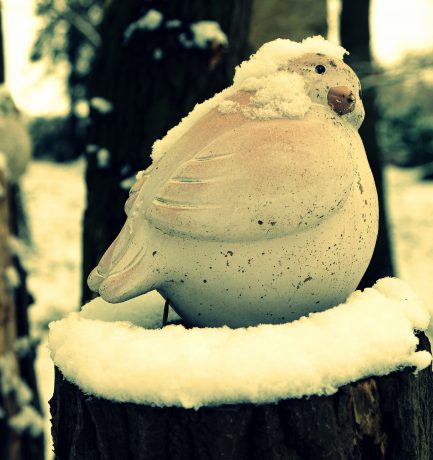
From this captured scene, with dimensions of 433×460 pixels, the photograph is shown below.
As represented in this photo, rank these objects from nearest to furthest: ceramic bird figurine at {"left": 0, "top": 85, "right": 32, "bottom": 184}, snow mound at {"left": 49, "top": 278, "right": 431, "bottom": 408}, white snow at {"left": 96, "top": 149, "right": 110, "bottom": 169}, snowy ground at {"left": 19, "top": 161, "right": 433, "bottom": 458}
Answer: snow mound at {"left": 49, "top": 278, "right": 431, "bottom": 408}, white snow at {"left": 96, "top": 149, "right": 110, "bottom": 169}, ceramic bird figurine at {"left": 0, "top": 85, "right": 32, "bottom": 184}, snowy ground at {"left": 19, "top": 161, "right": 433, "bottom": 458}

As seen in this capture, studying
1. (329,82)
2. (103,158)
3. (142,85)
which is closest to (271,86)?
(329,82)

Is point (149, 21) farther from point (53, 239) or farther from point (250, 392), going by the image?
point (53, 239)

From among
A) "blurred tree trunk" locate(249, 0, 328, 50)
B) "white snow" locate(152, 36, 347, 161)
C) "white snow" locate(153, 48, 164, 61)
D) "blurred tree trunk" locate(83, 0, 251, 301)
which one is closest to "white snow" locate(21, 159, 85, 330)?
"blurred tree trunk" locate(83, 0, 251, 301)

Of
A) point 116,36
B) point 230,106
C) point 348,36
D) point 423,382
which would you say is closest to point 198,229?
point 230,106

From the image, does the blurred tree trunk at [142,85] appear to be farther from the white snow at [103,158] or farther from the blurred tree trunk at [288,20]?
the blurred tree trunk at [288,20]

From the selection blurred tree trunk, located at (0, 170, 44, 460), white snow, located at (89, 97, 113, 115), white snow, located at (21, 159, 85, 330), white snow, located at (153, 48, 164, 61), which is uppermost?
white snow, located at (153, 48, 164, 61)

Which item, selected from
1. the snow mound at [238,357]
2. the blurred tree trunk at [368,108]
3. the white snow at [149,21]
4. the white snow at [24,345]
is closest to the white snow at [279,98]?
the snow mound at [238,357]

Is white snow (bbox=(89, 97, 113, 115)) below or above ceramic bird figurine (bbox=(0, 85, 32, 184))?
above

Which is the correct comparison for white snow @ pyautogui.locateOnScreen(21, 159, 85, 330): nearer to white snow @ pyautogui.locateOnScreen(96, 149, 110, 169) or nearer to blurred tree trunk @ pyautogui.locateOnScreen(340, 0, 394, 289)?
white snow @ pyautogui.locateOnScreen(96, 149, 110, 169)

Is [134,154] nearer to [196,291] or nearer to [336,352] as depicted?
[196,291]
